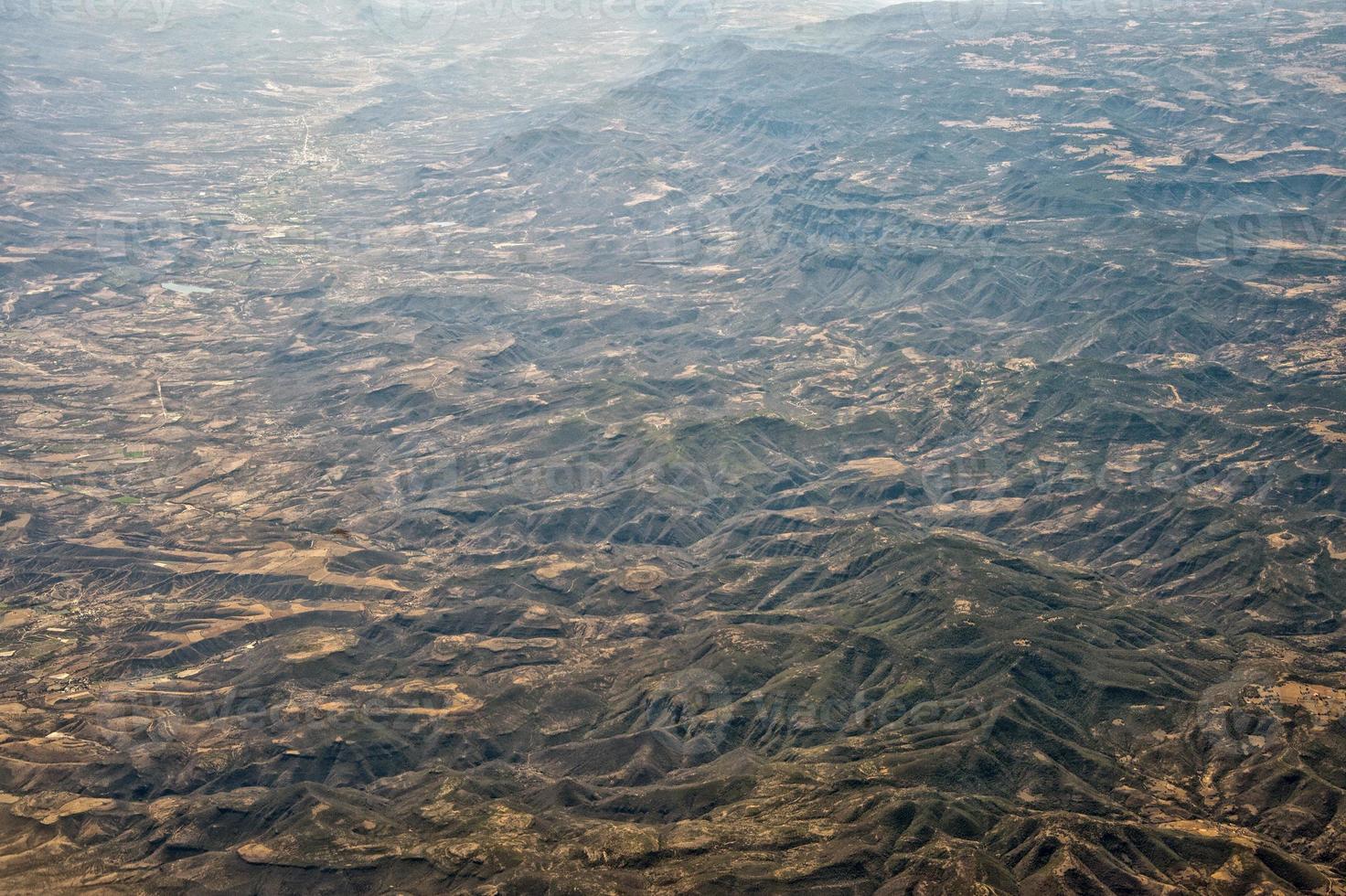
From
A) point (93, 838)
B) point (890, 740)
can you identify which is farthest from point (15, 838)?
point (890, 740)

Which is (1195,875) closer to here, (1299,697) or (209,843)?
(1299,697)

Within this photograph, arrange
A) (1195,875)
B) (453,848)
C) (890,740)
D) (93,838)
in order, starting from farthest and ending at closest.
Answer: (890,740) → (93,838) → (453,848) → (1195,875)

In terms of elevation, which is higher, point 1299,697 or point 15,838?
point 15,838

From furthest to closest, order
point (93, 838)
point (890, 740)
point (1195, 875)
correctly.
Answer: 1. point (890, 740)
2. point (93, 838)
3. point (1195, 875)

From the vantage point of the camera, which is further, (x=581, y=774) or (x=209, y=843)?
(x=581, y=774)

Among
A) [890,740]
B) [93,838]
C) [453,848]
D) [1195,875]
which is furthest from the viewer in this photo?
[890,740]

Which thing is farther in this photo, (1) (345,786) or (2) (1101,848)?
(1) (345,786)

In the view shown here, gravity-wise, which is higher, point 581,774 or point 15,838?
point 15,838

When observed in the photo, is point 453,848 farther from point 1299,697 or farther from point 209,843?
point 1299,697

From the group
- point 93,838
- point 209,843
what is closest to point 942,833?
point 209,843
